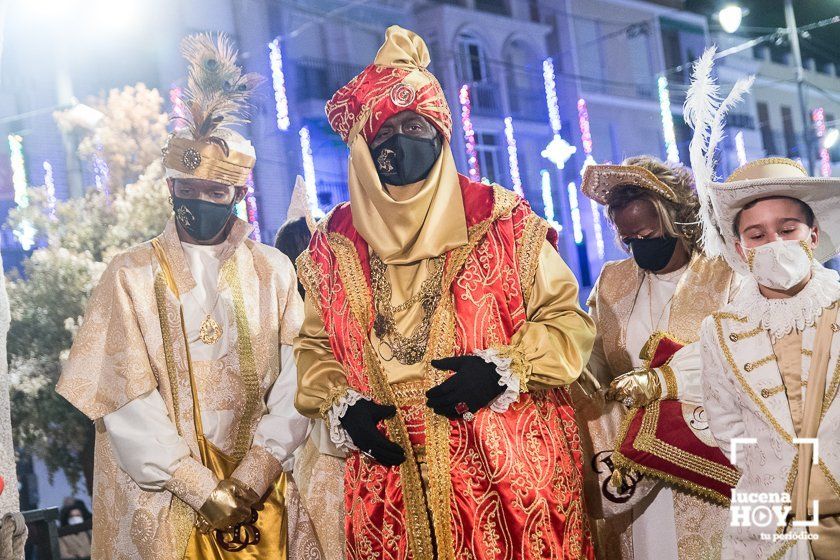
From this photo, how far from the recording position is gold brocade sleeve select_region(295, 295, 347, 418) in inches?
121

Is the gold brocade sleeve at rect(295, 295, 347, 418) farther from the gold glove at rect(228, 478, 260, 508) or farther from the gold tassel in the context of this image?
the gold tassel

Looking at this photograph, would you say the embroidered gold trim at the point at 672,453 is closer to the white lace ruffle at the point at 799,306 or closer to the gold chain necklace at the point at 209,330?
the white lace ruffle at the point at 799,306

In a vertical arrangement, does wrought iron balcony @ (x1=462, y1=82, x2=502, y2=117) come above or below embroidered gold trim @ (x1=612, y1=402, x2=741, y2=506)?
above

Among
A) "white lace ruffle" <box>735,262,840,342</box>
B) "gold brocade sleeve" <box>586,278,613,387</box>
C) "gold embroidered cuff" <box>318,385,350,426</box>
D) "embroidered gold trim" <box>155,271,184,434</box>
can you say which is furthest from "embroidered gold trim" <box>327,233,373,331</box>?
"gold brocade sleeve" <box>586,278,613,387</box>

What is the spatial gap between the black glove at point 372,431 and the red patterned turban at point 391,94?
849 mm

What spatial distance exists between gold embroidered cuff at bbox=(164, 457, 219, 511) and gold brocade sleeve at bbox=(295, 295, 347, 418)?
1.56 feet

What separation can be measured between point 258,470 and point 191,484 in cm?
24

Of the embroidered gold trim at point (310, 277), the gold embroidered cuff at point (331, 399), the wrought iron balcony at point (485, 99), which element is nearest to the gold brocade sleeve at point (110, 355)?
the embroidered gold trim at point (310, 277)

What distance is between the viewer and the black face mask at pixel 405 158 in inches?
119

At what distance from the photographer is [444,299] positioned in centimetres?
293

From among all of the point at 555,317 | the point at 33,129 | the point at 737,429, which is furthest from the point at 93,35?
the point at 737,429

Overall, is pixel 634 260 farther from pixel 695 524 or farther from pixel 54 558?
pixel 54 558

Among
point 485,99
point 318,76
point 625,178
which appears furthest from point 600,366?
point 485,99

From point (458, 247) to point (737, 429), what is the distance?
0.97 metres
